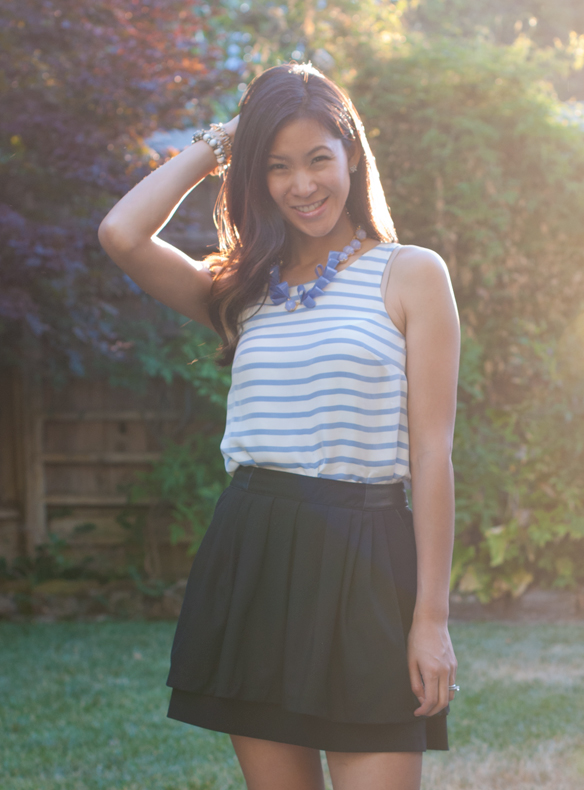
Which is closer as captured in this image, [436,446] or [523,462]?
[436,446]

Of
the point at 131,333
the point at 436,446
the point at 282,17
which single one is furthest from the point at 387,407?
the point at 282,17

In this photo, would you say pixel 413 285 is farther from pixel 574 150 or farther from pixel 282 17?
pixel 282 17

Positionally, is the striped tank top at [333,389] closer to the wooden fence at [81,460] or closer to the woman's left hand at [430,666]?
the woman's left hand at [430,666]

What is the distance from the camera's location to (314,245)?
1782 mm

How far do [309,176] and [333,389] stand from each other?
0.47 metres

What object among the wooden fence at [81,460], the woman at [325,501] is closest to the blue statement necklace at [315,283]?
the woman at [325,501]

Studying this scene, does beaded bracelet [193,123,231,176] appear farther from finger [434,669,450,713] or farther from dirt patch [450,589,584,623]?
dirt patch [450,589,584,623]

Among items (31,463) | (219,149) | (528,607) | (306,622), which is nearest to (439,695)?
(306,622)

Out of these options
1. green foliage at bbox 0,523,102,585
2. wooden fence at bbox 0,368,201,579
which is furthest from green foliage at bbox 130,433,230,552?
green foliage at bbox 0,523,102,585

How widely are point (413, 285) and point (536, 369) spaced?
376 centimetres

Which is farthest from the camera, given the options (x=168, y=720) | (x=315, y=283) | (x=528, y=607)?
(x=528, y=607)

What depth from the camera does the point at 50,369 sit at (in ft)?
17.4

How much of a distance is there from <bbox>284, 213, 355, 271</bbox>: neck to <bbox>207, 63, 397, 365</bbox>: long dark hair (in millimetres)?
26

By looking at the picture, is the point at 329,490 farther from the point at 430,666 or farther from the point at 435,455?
the point at 430,666
